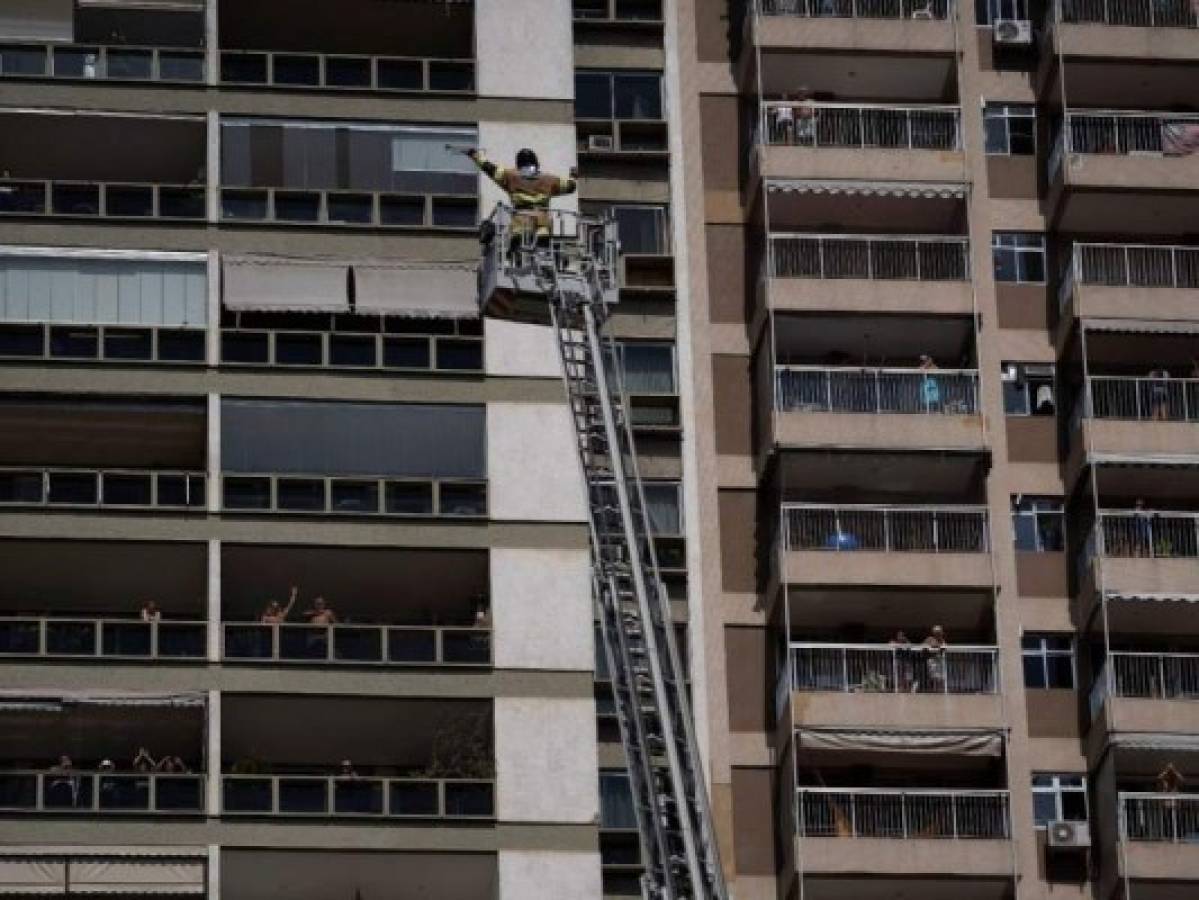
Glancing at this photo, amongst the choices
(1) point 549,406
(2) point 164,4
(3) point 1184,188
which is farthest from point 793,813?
(2) point 164,4

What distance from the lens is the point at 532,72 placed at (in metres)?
84.0

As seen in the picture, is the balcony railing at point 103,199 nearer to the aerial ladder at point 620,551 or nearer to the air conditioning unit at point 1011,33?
the air conditioning unit at point 1011,33

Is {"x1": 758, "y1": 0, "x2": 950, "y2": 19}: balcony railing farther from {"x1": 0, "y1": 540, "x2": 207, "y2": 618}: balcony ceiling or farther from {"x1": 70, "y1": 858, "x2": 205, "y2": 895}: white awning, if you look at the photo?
{"x1": 70, "y1": 858, "x2": 205, "y2": 895}: white awning

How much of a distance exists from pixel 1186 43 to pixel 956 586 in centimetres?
1269

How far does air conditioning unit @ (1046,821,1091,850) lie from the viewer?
7900 cm

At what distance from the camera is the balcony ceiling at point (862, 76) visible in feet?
277

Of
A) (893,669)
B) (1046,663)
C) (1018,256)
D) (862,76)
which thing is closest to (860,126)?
(862,76)

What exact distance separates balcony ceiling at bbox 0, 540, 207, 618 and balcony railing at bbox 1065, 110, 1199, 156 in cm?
1933

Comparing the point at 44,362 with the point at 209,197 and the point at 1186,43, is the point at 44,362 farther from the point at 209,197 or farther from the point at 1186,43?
the point at 1186,43

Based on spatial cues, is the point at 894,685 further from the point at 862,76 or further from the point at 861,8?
the point at 861,8

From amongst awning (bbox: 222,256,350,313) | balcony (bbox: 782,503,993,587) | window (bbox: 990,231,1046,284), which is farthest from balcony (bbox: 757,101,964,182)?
awning (bbox: 222,256,350,313)

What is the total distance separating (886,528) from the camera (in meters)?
80.9

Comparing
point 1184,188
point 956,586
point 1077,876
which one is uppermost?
point 1184,188

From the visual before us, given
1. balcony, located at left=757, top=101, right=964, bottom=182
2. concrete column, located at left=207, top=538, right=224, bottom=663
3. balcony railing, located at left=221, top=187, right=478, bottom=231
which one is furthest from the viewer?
balcony, located at left=757, top=101, right=964, bottom=182
